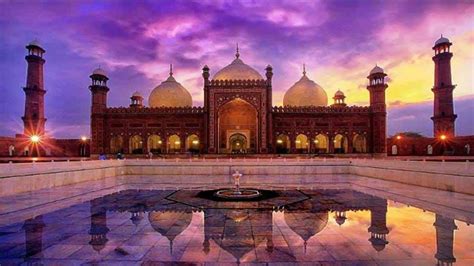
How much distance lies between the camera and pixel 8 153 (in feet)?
88.1

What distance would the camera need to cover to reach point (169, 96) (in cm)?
3250

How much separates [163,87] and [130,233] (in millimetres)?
29550

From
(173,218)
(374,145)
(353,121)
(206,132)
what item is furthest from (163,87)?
(173,218)

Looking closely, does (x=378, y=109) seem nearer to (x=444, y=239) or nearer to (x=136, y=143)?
(x=136, y=143)

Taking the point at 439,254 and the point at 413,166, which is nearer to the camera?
the point at 439,254

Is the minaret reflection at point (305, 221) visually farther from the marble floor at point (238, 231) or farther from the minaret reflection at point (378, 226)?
the minaret reflection at point (378, 226)

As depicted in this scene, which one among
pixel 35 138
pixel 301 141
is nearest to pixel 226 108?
pixel 301 141

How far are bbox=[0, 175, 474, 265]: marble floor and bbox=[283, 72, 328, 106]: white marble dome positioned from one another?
2423cm

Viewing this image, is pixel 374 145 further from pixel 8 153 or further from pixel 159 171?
pixel 8 153

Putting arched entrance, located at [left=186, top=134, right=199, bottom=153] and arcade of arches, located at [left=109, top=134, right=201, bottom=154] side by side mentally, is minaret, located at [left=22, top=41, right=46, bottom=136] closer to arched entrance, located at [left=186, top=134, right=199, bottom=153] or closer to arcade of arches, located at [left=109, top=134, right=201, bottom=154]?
arcade of arches, located at [left=109, top=134, right=201, bottom=154]

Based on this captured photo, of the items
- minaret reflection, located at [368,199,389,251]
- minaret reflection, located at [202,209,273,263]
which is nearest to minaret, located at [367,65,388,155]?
minaret reflection, located at [368,199,389,251]

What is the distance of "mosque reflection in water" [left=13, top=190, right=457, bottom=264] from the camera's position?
436 cm

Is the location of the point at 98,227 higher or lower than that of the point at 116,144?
lower

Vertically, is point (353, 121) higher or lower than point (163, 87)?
lower
